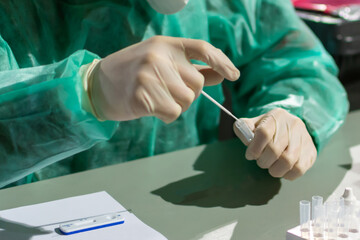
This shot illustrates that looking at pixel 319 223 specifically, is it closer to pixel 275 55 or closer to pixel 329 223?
pixel 329 223

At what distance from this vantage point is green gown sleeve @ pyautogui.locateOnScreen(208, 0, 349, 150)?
123cm

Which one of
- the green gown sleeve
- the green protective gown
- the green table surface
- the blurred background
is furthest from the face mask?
the blurred background

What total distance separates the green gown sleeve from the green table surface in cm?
14

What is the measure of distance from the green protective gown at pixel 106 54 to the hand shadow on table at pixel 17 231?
3.4 inches

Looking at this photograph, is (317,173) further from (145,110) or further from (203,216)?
(145,110)

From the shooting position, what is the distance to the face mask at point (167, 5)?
1014mm

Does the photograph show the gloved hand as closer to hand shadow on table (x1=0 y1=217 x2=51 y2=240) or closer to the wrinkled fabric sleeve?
the wrinkled fabric sleeve

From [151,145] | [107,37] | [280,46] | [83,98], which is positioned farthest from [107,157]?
[280,46]

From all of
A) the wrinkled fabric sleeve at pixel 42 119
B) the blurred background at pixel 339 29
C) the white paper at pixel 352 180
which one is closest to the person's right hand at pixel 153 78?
the wrinkled fabric sleeve at pixel 42 119

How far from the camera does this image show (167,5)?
40.5 inches

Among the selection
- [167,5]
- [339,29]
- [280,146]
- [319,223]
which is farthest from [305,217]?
[339,29]

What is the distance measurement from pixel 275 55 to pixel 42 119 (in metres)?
0.67

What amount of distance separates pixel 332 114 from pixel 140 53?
1.94ft

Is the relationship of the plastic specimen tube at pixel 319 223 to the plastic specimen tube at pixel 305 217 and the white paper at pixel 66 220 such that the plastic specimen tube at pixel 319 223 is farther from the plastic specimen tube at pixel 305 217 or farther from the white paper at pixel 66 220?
the white paper at pixel 66 220
